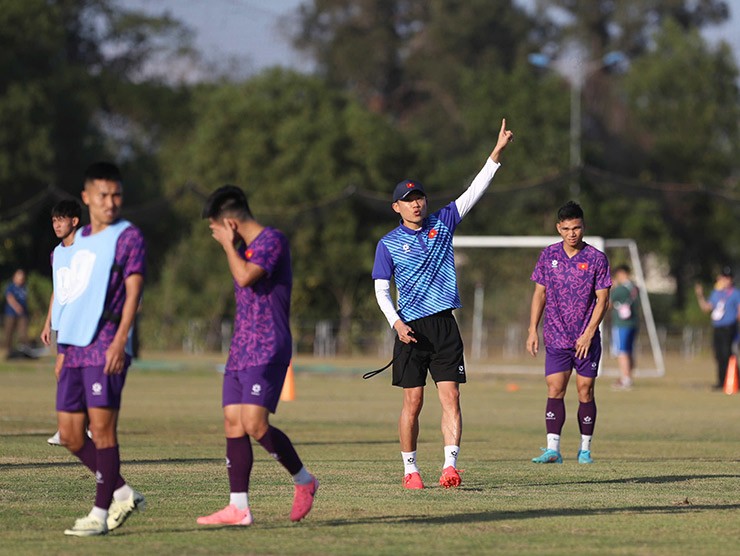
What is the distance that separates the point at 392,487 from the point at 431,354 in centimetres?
103

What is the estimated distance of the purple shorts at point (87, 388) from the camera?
845 cm

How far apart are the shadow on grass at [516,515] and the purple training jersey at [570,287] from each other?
3381mm

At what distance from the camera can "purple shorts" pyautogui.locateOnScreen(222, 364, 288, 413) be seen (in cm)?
874

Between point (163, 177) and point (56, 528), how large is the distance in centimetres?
5472

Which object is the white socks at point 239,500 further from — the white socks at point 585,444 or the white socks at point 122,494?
the white socks at point 585,444

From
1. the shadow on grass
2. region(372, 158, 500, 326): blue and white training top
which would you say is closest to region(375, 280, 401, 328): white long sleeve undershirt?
region(372, 158, 500, 326): blue and white training top

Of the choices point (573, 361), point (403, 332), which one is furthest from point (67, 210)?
point (573, 361)

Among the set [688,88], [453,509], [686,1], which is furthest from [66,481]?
[686,1]

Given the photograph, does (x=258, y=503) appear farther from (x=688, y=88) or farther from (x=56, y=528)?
(x=688, y=88)

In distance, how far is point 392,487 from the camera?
1112cm

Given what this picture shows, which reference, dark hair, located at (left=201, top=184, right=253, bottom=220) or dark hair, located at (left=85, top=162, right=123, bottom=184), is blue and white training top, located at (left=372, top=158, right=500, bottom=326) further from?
dark hair, located at (left=85, top=162, right=123, bottom=184)

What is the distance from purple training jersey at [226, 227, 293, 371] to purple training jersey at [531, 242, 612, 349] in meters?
5.03

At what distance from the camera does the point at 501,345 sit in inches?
1730

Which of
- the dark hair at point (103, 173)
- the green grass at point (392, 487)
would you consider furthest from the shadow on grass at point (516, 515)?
the dark hair at point (103, 173)
